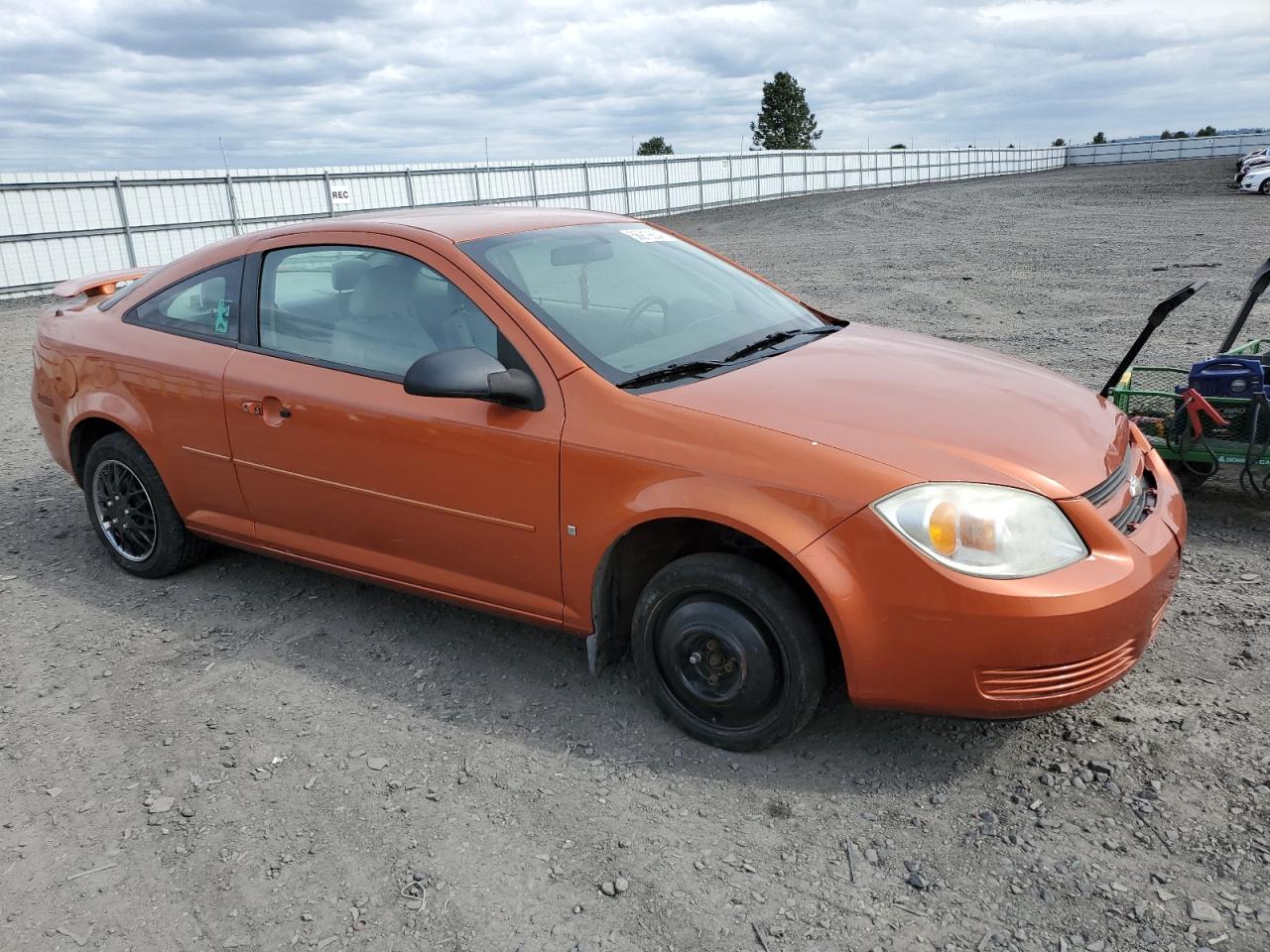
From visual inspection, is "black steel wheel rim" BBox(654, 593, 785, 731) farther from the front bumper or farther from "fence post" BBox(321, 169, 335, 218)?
"fence post" BBox(321, 169, 335, 218)

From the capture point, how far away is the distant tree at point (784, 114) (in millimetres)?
77188

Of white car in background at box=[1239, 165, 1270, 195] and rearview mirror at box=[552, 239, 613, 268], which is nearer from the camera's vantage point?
rearview mirror at box=[552, 239, 613, 268]

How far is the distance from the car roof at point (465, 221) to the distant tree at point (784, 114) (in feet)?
253

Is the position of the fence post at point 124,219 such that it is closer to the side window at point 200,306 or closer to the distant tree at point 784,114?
the side window at point 200,306

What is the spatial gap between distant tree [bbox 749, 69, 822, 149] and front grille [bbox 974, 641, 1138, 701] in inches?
3100

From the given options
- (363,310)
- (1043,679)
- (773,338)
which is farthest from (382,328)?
(1043,679)

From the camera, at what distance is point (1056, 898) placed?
241cm

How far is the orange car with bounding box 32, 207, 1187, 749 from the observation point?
8.63ft

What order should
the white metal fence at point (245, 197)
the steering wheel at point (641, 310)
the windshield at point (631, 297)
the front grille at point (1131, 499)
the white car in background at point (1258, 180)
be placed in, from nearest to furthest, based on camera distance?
the front grille at point (1131, 499)
the windshield at point (631, 297)
the steering wheel at point (641, 310)
the white metal fence at point (245, 197)
the white car in background at point (1258, 180)

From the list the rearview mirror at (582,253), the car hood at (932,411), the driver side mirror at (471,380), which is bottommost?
the car hood at (932,411)

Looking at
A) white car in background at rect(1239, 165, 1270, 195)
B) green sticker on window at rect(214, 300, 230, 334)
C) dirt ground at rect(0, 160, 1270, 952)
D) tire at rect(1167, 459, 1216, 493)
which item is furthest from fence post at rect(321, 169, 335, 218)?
white car in background at rect(1239, 165, 1270, 195)

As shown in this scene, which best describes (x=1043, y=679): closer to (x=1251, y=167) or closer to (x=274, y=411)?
(x=274, y=411)

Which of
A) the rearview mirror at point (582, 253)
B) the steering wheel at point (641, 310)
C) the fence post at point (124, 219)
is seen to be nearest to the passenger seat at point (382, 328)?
the rearview mirror at point (582, 253)

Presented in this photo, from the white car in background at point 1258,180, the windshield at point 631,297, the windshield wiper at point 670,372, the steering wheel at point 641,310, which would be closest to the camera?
the windshield wiper at point 670,372
